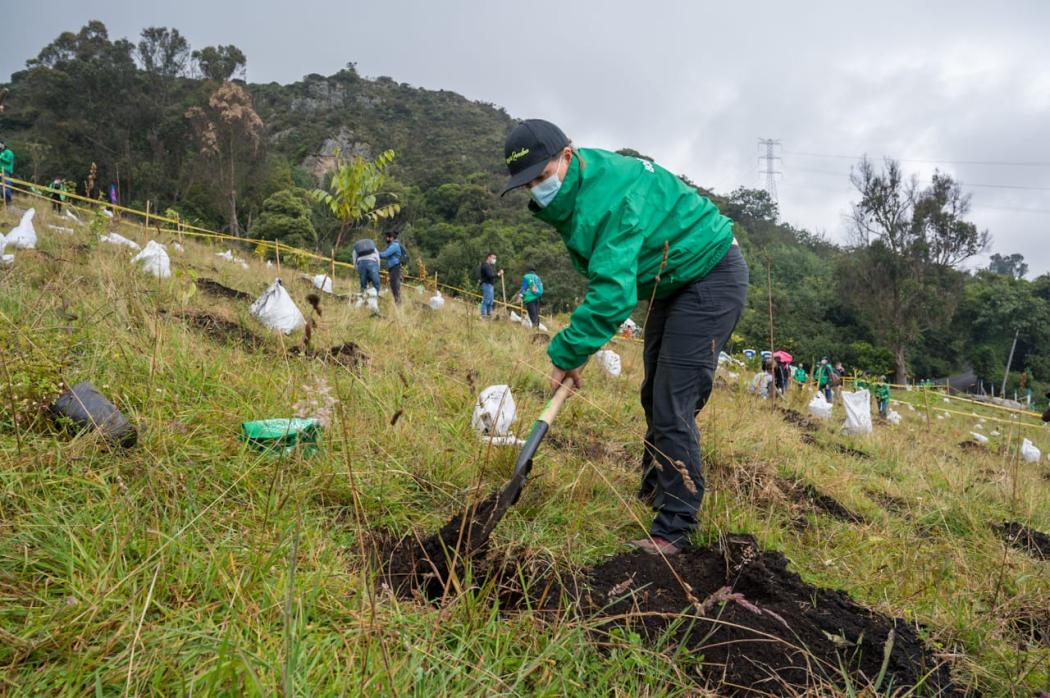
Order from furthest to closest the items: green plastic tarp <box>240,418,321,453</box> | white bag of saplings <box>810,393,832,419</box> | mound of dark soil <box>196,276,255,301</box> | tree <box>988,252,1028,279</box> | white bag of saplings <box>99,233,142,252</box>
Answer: tree <box>988,252,1028,279</box>
white bag of saplings <box>810,393,832,419</box>
white bag of saplings <box>99,233,142,252</box>
mound of dark soil <box>196,276,255,301</box>
green plastic tarp <box>240,418,321,453</box>

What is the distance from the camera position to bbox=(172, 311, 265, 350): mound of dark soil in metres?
3.57

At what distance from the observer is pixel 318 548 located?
5.42ft

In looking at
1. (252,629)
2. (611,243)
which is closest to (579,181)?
(611,243)

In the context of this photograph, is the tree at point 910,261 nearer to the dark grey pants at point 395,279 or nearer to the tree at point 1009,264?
the dark grey pants at point 395,279

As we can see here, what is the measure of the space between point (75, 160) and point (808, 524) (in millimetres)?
36228

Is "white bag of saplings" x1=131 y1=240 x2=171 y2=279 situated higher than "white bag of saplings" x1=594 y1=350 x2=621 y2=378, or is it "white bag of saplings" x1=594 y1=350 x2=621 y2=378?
"white bag of saplings" x1=131 y1=240 x2=171 y2=279

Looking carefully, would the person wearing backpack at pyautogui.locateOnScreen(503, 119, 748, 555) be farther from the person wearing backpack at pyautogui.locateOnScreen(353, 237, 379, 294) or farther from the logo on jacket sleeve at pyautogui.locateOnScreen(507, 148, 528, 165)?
the person wearing backpack at pyautogui.locateOnScreen(353, 237, 379, 294)

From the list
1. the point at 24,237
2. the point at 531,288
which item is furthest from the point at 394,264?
the point at 24,237

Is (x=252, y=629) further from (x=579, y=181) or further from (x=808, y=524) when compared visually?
(x=808, y=524)

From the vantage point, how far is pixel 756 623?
Result: 1.55 meters

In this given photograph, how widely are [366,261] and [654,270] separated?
7.91m

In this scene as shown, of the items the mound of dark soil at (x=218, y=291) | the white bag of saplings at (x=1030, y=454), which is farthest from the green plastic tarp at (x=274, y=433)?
the white bag of saplings at (x=1030, y=454)

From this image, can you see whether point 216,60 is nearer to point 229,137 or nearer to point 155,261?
point 229,137

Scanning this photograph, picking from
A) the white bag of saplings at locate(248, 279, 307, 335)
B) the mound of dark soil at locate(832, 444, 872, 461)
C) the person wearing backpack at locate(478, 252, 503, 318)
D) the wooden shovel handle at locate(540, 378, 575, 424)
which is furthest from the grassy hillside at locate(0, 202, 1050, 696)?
the person wearing backpack at locate(478, 252, 503, 318)
